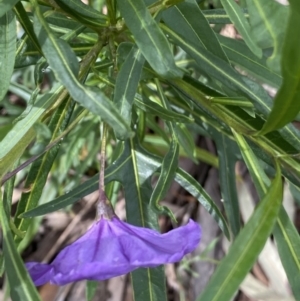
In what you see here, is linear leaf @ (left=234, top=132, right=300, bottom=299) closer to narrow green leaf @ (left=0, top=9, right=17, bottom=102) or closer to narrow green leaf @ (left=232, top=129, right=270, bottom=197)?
narrow green leaf @ (left=232, top=129, right=270, bottom=197)

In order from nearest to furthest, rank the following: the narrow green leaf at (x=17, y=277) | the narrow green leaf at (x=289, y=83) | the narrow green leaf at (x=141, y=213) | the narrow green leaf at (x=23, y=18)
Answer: the narrow green leaf at (x=289, y=83)
the narrow green leaf at (x=17, y=277)
the narrow green leaf at (x=23, y=18)
the narrow green leaf at (x=141, y=213)

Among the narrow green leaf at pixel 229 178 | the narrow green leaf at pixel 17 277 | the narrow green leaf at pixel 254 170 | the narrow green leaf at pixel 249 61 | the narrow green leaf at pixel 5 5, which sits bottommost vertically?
the narrow green leaf at pixel 229 178

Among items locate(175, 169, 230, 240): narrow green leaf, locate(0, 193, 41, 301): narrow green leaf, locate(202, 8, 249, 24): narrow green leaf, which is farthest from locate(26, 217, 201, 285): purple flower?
locate(202, 8, 249, 24): narrow green leaf

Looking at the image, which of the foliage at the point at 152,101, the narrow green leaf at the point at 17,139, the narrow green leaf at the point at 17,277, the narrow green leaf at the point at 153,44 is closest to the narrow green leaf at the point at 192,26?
the foliage at the point at 152,101

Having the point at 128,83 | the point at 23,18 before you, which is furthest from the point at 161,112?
the point at 23,18

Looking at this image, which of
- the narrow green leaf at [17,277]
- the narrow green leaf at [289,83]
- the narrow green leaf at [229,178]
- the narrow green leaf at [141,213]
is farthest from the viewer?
the narrow green leaf at [229,178]

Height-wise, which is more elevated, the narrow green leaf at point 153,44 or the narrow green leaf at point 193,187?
the narrow green leaf at point 153,44

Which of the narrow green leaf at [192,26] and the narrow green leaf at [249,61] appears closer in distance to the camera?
the narrow green leaf at [192,26]

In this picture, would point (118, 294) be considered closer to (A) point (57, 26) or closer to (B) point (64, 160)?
(B) point (64, 160)

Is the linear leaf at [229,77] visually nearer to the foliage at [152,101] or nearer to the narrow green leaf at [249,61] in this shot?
the foliage at [152,101]
